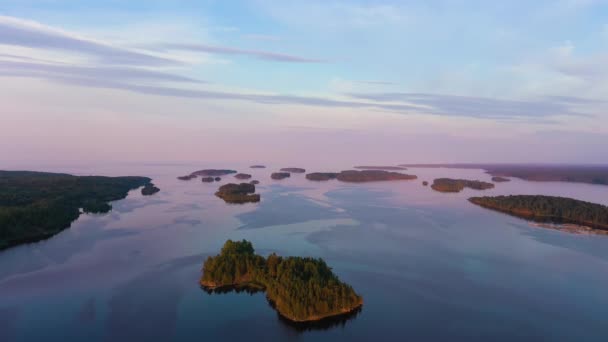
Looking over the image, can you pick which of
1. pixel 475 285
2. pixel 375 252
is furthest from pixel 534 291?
pixel 375 252

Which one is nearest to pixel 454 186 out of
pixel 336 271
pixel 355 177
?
pixel 355 177

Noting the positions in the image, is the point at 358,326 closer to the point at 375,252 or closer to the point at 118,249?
the point at 375,252

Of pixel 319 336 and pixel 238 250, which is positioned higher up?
pixel 238 250

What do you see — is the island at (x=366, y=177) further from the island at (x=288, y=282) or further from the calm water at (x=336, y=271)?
the island at (x=288, y=282)

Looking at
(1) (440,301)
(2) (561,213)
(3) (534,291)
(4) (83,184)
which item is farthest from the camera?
(4) (83,184)

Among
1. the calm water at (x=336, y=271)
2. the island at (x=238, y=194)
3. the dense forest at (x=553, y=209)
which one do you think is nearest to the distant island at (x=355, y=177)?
the island at (x=238, y=194)

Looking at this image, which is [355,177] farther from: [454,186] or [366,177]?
[454,186]

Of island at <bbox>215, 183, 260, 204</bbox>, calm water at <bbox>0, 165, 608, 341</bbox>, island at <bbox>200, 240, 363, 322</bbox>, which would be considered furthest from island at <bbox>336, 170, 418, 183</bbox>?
island at <bbox>200, 240, 363, 322</bbox>
